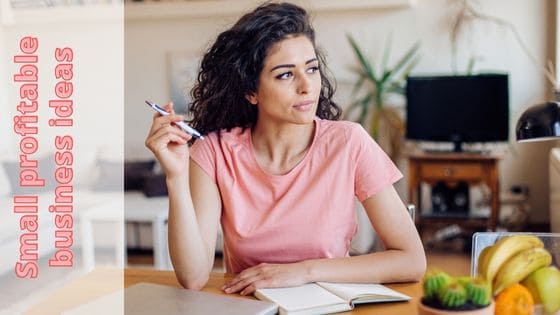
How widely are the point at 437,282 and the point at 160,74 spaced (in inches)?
180

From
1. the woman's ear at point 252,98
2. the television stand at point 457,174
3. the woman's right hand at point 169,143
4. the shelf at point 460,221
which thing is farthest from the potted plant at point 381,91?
the woman's right hand at point 169,143

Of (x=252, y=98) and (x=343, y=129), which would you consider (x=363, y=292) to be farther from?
(x=252, y=98)

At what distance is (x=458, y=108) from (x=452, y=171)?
0.39 meters

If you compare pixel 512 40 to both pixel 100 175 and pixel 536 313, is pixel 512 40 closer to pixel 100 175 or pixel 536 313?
pixel 100 175

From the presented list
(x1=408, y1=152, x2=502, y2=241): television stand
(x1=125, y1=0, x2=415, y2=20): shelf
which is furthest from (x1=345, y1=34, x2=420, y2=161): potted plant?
(x1=408, y1=152, x2=502, y2=241): television stand

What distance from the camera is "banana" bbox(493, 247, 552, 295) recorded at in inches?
40.1

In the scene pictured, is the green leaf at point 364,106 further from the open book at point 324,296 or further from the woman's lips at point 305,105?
the open book at point 324,296

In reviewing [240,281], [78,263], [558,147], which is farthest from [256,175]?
[558,147]

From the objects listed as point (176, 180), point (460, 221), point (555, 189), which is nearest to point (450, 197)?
point (460, 221)

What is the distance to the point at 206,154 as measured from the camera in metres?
1.62

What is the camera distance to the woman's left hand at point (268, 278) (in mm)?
1280

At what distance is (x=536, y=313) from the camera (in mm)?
1032

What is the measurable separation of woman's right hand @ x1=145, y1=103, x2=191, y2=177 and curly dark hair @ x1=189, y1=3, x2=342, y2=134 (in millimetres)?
315

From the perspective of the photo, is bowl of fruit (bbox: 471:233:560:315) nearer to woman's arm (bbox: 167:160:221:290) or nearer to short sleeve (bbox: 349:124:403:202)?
short sleeve (bbox: 349:124:403:202)
